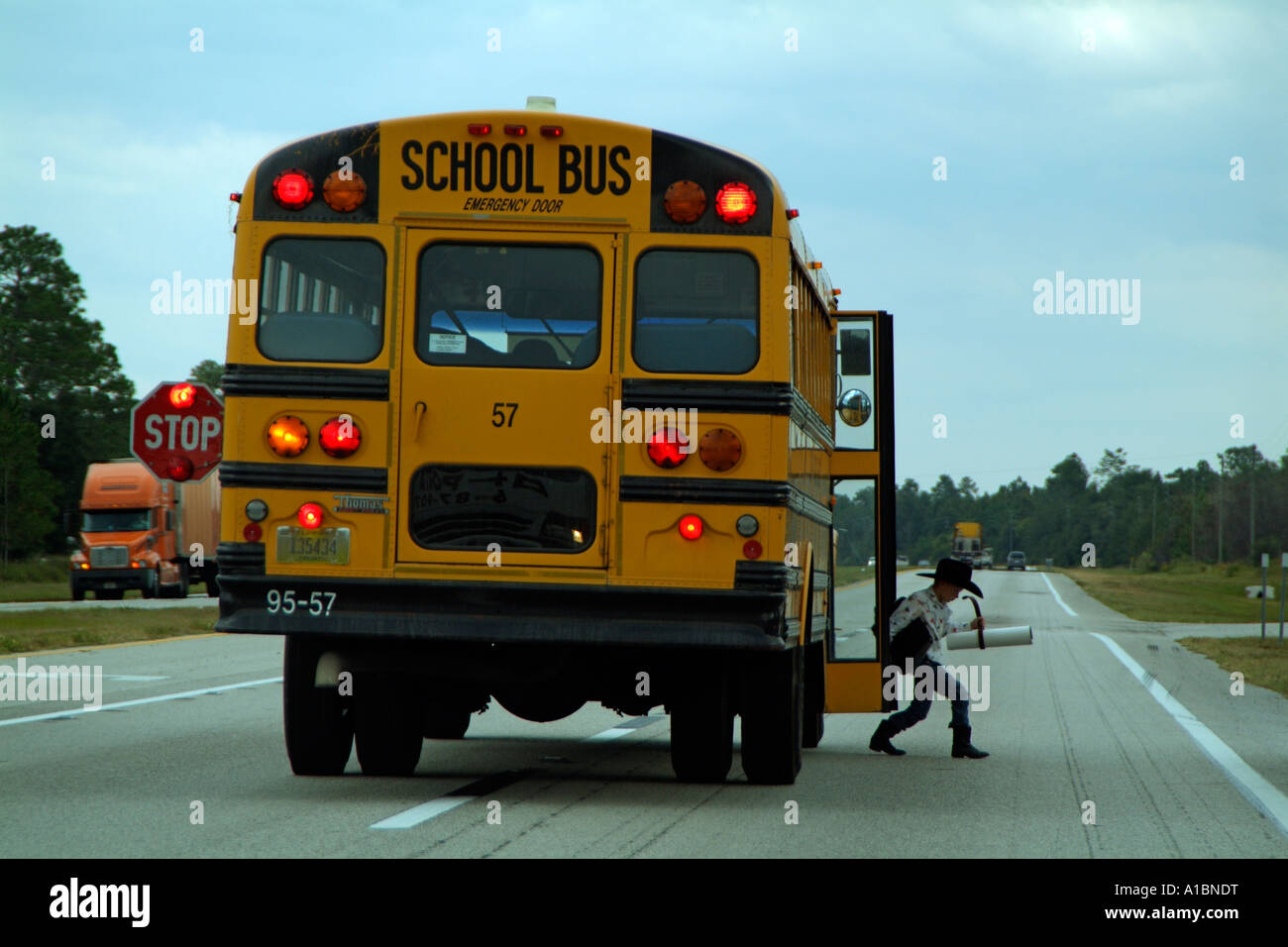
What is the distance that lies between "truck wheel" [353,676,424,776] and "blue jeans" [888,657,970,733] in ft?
12.6

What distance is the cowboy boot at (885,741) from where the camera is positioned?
1199cm

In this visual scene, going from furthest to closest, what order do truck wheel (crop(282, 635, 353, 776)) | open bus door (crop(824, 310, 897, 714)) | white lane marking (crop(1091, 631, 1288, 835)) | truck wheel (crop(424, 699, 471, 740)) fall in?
open bus door (crop(824, 310, 897, 714)) → truck wheel (crop(424, 699, 471, 740)) → white lane marking (crop(1091, 631, 1288, 835)) → truck wheel (crop(282, 635, 353, 776))

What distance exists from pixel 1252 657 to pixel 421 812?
22.9 meters

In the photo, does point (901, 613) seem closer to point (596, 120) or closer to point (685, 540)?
point (685, 540)

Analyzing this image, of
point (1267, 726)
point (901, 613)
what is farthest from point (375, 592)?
point (1267, 726)

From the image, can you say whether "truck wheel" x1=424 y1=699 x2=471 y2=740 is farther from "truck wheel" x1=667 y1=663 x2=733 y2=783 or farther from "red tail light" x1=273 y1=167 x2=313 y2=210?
"red tail light" x1=273 y1=167 x2=313 y2=210

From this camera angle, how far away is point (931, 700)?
38.8 ft

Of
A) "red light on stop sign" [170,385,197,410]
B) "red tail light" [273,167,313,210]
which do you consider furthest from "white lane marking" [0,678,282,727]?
"red tail light" [273,167,313,210]

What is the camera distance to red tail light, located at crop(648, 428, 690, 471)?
8227 millimetres

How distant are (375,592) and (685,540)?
155 centimetres

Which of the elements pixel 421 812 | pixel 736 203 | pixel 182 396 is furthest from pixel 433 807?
pixel 182 396

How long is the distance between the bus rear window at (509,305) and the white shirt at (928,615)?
4.21 m
